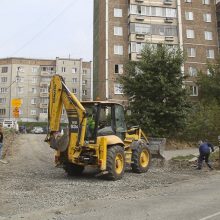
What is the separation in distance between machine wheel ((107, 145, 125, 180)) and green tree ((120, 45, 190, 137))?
47.8 ft

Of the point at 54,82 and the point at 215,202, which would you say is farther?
the point at 54,82

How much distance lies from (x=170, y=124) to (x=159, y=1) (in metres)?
31.6

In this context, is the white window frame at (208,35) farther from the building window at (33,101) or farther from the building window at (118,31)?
the building window at (33,101)

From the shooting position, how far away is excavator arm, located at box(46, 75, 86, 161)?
1315cm

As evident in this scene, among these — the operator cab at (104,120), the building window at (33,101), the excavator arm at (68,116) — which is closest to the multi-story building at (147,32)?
the operator cab at (104,120)

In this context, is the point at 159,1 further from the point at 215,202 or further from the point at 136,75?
the point at 215,202

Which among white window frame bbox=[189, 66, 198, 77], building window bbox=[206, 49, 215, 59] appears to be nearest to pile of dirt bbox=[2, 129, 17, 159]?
Result: white window frame bbox=[189, 66, 198, 77]

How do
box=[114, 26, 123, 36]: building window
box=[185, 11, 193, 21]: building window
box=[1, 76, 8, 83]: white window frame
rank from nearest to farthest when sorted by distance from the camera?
1. box=[114, 26, 123, 36]: building window
2. box=[185, 11, 193, 21]: building window
3. box=[1, 76, 8, 83]: white window frame

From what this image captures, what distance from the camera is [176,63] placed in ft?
97.4

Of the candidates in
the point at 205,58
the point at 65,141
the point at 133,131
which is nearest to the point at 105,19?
the point at 205,58

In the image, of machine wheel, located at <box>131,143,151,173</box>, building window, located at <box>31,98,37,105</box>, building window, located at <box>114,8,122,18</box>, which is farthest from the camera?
building window, located at <box>31,98,37,105</box>

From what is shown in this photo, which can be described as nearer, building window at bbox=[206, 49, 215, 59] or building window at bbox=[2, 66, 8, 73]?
building window at bbox=[206, 49, 215, 59]

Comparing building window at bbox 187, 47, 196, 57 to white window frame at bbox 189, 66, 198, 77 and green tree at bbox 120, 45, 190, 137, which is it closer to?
white window frame at bbox 189, 66, 198, 77

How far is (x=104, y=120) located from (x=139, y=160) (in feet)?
8.17
